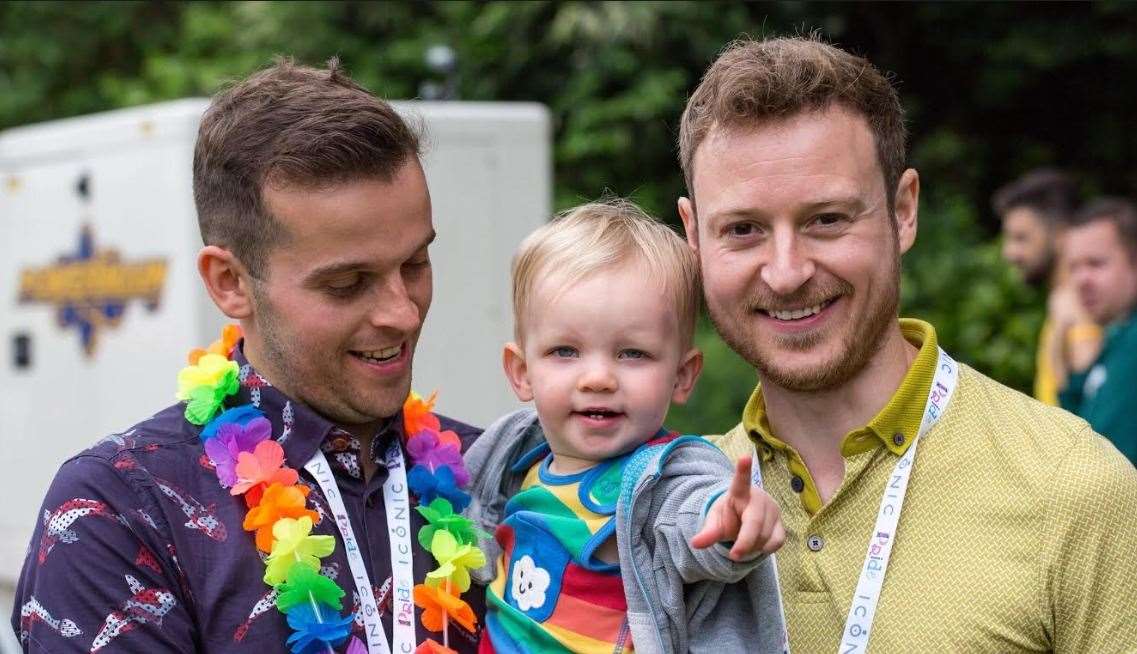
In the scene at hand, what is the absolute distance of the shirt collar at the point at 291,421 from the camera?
3029mm

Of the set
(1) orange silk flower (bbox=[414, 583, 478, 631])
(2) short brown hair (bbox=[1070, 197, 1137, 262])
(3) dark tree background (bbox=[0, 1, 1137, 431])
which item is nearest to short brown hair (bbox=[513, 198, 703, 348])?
(1) orange silk flower (bbox=[414, 583, 478, 631])

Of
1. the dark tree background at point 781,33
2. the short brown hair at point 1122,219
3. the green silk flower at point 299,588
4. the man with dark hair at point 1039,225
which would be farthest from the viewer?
the dark tree background at point 781,33

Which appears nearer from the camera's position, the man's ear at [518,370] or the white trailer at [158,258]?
the man's ear at [518,370]

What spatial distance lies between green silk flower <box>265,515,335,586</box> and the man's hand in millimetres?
783

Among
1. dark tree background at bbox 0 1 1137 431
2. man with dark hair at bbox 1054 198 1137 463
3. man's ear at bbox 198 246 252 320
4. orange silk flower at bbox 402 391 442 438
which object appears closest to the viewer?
man's ear at bbox 198 246 252 320

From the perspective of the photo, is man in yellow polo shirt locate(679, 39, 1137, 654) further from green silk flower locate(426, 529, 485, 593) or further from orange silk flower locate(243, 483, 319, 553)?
orange silk flower locate(243, 483, 319, 553)

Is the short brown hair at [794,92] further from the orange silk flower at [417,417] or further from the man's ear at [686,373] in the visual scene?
the orange silk flower at [417,417]

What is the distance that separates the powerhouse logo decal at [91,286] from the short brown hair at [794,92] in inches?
180

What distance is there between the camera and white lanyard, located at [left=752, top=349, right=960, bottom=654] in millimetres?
2822

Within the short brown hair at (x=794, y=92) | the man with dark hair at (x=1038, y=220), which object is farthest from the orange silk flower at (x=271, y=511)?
the man with dark hair at (x=1038, y=220)

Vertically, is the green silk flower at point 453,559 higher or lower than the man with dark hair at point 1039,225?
higher

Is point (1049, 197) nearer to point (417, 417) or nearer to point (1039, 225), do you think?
point (1039, 225)

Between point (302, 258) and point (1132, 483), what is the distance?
168 centimetres

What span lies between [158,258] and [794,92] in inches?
190
